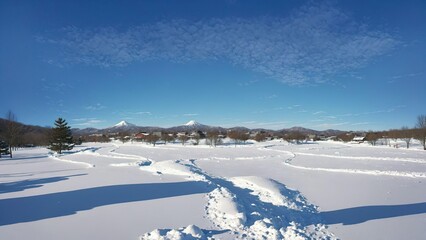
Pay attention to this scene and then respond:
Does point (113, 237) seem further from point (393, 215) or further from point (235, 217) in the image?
point (393, 215)

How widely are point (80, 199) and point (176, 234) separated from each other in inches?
258

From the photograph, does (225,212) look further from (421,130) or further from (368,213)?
(421,130)

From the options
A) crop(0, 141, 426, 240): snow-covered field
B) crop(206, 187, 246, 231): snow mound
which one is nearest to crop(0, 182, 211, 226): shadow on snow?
crop(0, 141, 426, 240): snow-covered field

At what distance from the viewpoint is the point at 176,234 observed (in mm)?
7586

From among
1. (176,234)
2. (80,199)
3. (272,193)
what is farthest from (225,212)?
(80,199)

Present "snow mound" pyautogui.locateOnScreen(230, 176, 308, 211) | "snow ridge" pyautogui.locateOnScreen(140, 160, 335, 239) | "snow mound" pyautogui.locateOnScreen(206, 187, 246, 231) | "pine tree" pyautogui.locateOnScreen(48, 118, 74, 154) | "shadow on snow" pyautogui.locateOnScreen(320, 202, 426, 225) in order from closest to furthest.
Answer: "snow ridge" pyautogui.locateOnScreen(140, 160, 335, 239), "snow mound" pyautogui.locateOnScreen(206, 187, 246, 231), "shadow on snow" pyautogui.locateOnScreen(320, 202, 426, 225), "snow mound" pyautogui.locateOnScreen(230, 176, 308, 211), "pine tree" pyautogui.locateOnScreen(48, 118, 74, 154)

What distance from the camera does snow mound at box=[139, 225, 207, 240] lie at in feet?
24.6

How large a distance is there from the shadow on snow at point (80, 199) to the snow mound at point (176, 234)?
4089 mm

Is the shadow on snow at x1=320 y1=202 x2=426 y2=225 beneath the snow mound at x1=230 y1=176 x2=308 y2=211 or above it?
beneath

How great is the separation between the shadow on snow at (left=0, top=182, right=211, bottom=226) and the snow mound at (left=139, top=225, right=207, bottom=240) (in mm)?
4089

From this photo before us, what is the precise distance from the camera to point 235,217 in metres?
9.46

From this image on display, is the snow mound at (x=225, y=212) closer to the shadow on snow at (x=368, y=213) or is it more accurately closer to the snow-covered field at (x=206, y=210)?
the snow-covered field at (x=206, y=210)

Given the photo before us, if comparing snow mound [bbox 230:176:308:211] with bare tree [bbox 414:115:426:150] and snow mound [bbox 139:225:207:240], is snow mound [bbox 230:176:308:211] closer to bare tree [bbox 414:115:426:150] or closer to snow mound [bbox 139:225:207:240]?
snow mound [bbox 139:225:207:240]

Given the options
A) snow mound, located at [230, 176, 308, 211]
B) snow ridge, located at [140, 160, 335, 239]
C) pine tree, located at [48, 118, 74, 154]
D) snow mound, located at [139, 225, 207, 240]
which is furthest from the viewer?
pine tree, located at [48, 118, 74, 154]
